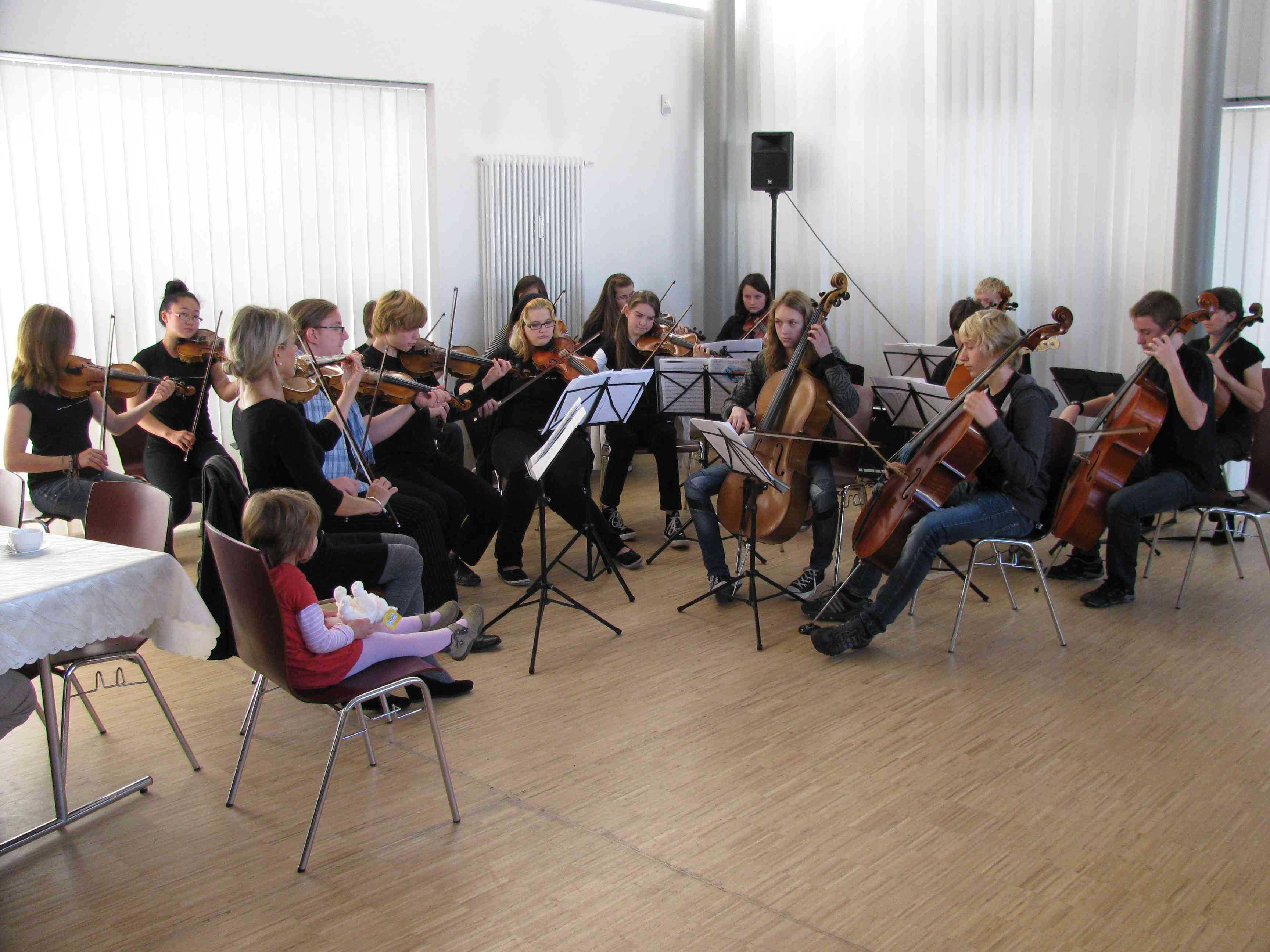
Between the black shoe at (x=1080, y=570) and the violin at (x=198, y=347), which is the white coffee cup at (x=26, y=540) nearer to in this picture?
the violin at (x=198, y=347)

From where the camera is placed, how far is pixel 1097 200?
5637 millimetres

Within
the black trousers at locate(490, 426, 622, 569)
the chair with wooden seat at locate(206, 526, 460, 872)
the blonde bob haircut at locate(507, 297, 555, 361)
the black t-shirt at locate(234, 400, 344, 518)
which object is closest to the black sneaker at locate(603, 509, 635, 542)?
the black trousers at locate(490, 426, 622, 569)

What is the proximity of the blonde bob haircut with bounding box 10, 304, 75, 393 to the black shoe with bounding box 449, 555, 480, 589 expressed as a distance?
1715 mm

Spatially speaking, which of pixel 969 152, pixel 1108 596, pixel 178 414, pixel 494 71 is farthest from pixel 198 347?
pixel 969 152

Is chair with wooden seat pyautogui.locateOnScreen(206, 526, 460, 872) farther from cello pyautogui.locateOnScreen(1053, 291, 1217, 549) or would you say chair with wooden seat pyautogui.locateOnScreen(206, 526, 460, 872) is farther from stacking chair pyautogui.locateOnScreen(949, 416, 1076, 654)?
cello pyautogui.locateOnScreen(1053, 291, 1217, 549)

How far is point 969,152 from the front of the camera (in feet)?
20.0

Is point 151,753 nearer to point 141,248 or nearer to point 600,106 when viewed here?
point 141,248

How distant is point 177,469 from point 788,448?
2.53 metres

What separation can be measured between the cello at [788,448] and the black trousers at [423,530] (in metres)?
1.12

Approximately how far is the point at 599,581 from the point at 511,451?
0.68 metres

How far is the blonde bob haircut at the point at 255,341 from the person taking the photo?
3.09 m

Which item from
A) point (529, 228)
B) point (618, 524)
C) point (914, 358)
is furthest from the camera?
point (529, 228)

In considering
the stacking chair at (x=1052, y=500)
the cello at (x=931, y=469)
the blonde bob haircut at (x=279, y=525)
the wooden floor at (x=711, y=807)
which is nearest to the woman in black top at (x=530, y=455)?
the wooden floor at (x=711, y=807)

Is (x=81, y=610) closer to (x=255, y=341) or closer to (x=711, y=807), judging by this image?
(x=255, y=341)
